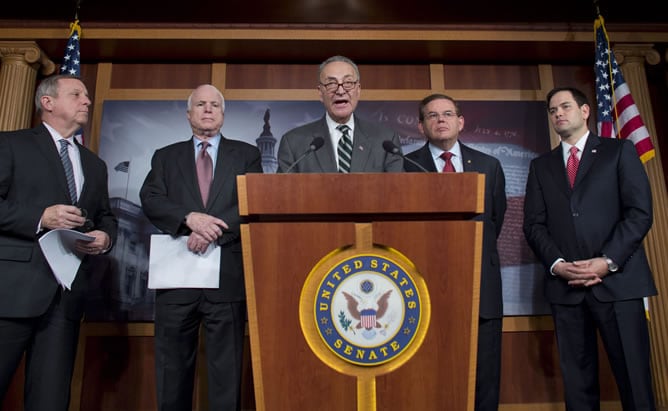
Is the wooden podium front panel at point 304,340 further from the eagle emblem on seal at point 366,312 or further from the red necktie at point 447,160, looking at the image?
the red necktie at point 447,160

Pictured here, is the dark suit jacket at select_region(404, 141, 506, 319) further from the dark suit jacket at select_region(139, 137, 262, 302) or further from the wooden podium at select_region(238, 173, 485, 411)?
the wooden podium at select_region(238, 173, 485, 411)

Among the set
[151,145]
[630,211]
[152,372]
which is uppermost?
[151,145]

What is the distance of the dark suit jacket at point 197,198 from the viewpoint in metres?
2.30

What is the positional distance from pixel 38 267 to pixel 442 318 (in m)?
1.73

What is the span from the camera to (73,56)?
3.37 metres

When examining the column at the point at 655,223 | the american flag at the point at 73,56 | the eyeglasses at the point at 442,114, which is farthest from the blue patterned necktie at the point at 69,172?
the column at the point at 655,223

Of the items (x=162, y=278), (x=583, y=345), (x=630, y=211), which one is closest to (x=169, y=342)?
(x=162, y=278)

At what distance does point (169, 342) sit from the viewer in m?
2.30

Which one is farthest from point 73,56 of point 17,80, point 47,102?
point 47,102

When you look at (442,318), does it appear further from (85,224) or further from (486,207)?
(85,224)

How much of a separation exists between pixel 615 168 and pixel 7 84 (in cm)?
377

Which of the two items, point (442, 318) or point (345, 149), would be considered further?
point (345, 149)

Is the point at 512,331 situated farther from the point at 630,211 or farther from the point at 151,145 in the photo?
the point at 151,145

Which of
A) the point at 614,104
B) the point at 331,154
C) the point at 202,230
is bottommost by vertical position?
the point at 202,230
